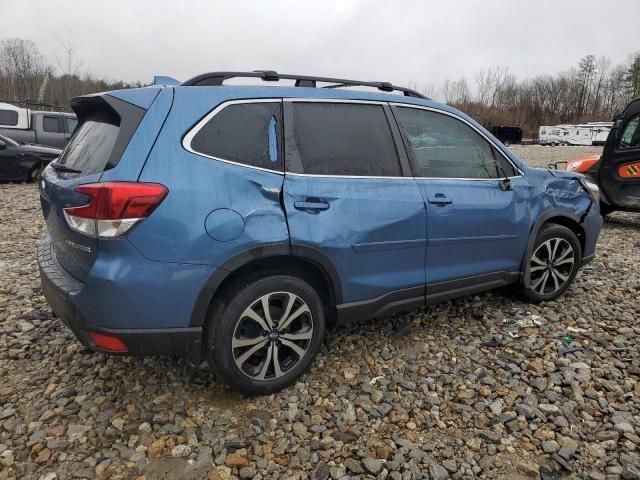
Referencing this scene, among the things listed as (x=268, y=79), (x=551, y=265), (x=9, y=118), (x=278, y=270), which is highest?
(x=268, y=79)

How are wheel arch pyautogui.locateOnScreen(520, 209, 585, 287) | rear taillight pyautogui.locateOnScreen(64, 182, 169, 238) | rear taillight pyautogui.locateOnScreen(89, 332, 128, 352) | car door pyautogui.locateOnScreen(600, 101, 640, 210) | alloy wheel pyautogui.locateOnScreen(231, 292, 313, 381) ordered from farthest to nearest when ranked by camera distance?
car door pyautogui.locateOnScreen(600, 101, 640, 210), wheel arch pyautogui.locateOnScreen(520, 209, 585, 287), alloy wheel pyautogui.locateOnScreen(231, 292, 313, 381), rear taillight pyautogui.locateOnScreen(89, 332, 128, 352), rear taillight pyautogui.locateOnScreen(64, 182, 169, 238)

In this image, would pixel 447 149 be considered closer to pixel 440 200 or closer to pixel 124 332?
pixel 440 200

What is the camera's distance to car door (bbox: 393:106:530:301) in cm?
316

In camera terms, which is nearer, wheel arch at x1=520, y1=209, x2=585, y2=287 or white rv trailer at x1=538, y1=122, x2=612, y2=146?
A: wheel arch at x1=520, y1=209, x2=585, y2=287

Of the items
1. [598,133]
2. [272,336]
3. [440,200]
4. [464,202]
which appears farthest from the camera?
[598,133]

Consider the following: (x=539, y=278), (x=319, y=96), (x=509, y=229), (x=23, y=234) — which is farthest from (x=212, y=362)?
(x=23, y=234)

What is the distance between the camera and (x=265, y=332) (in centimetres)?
262

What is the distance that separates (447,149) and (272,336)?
1.84m

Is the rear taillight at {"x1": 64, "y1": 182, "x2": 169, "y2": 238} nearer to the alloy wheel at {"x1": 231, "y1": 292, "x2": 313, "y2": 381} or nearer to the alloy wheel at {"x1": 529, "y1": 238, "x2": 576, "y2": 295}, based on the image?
the alloy wheel at {"x1": 231, "y1": 292, "x2": 313, "y2": 381}

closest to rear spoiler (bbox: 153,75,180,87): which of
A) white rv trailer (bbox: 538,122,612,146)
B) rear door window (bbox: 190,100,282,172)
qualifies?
rear door window (bbox: 190,100,282,172)

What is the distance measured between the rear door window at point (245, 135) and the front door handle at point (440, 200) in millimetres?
1093

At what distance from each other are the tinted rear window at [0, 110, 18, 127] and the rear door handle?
15976 millimetres

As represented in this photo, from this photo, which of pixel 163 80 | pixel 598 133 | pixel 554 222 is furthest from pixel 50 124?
pixel 598 133

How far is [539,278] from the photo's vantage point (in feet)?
13.2
